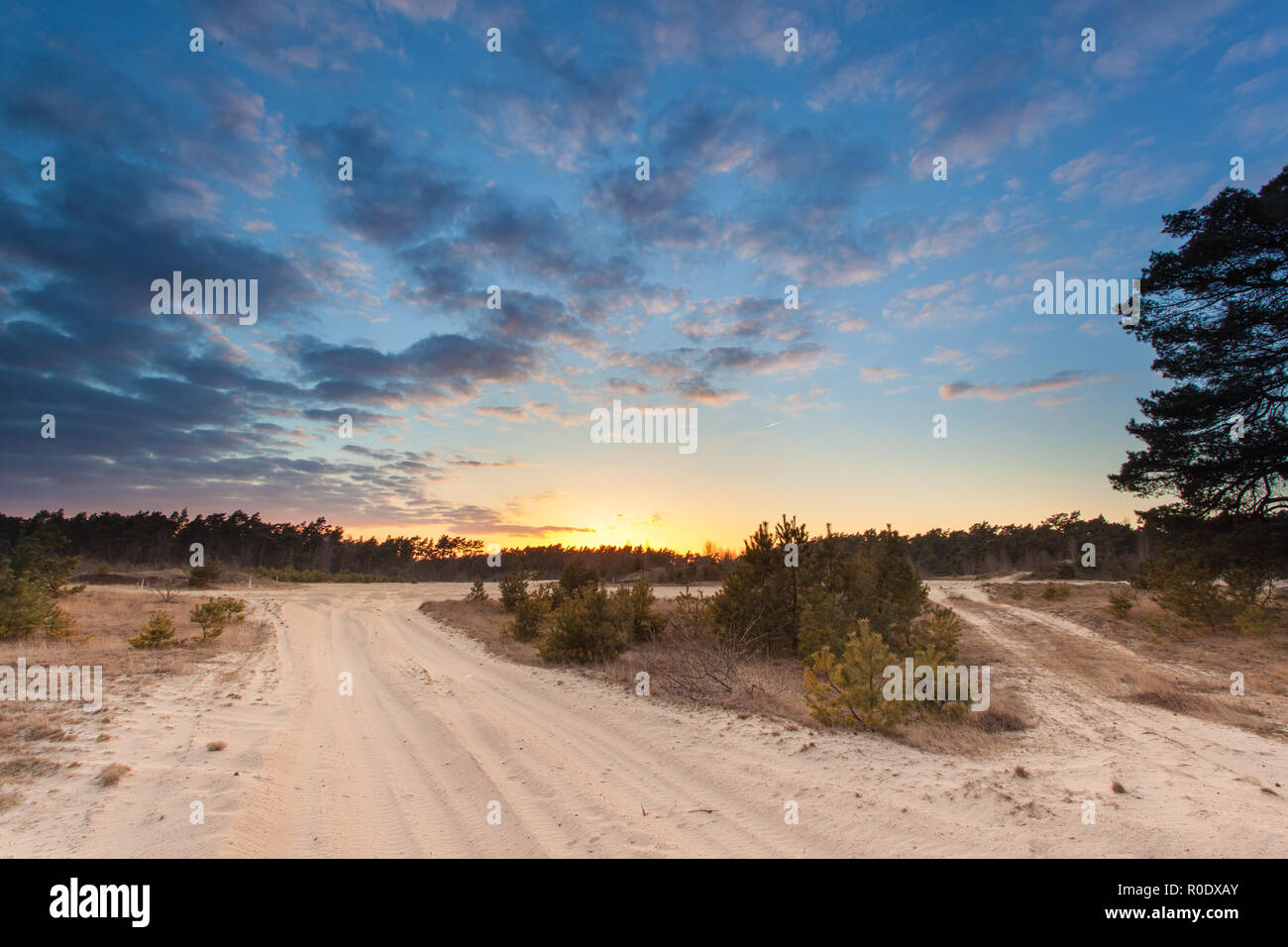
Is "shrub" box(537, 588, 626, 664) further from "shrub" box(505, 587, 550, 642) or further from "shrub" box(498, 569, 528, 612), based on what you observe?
"shrub" box(498, 569, 528, 612)

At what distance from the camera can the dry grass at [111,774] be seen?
232 inches

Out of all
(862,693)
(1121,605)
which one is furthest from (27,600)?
(1121,605)

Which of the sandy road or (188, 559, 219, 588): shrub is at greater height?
the sandy road

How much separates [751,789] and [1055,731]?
599cm

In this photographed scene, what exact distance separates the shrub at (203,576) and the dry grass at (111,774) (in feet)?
131

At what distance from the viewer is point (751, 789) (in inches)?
248

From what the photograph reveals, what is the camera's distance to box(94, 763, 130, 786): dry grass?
5894 millimetres

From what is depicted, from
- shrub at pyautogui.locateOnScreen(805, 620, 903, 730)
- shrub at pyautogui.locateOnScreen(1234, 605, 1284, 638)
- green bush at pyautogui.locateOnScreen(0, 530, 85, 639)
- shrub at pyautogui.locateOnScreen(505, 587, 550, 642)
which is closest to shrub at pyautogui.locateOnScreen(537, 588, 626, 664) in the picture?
shrub at pyautogui.locateOnScreen(505, 587, 550, 642)

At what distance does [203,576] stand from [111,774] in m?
40.7

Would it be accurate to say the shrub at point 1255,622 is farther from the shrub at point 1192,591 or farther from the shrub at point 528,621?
the shrub at point 528,621

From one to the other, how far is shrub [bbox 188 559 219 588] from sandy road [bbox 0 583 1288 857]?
34332 mm

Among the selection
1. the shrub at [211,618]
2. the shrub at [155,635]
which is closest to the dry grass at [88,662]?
the shrub at [155,635]
